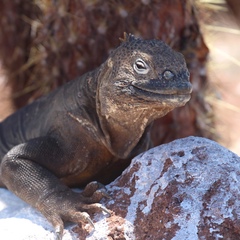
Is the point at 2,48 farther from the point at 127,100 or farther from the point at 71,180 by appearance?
the point at 127,100

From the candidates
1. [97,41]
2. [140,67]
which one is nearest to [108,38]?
[97,41]

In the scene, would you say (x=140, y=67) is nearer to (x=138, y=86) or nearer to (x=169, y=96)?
(x=138, y=86)

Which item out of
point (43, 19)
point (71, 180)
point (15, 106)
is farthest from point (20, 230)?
point (15, 106)

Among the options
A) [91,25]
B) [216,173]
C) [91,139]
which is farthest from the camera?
[91,25]

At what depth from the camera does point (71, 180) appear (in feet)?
15.9

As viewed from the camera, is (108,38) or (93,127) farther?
(108,38)

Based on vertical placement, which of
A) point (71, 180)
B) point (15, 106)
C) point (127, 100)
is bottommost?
point (15, 106)

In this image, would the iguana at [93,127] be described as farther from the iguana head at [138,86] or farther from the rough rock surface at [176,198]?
the rough rock surface at [176,198]

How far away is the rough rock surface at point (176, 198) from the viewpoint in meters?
3.59

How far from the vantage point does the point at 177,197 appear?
3719 mm

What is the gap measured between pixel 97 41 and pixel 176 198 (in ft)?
8.66

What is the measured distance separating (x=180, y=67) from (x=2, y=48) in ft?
11.7

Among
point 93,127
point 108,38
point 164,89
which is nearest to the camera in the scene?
point 164,89

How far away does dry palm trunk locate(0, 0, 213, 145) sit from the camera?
590 cm
